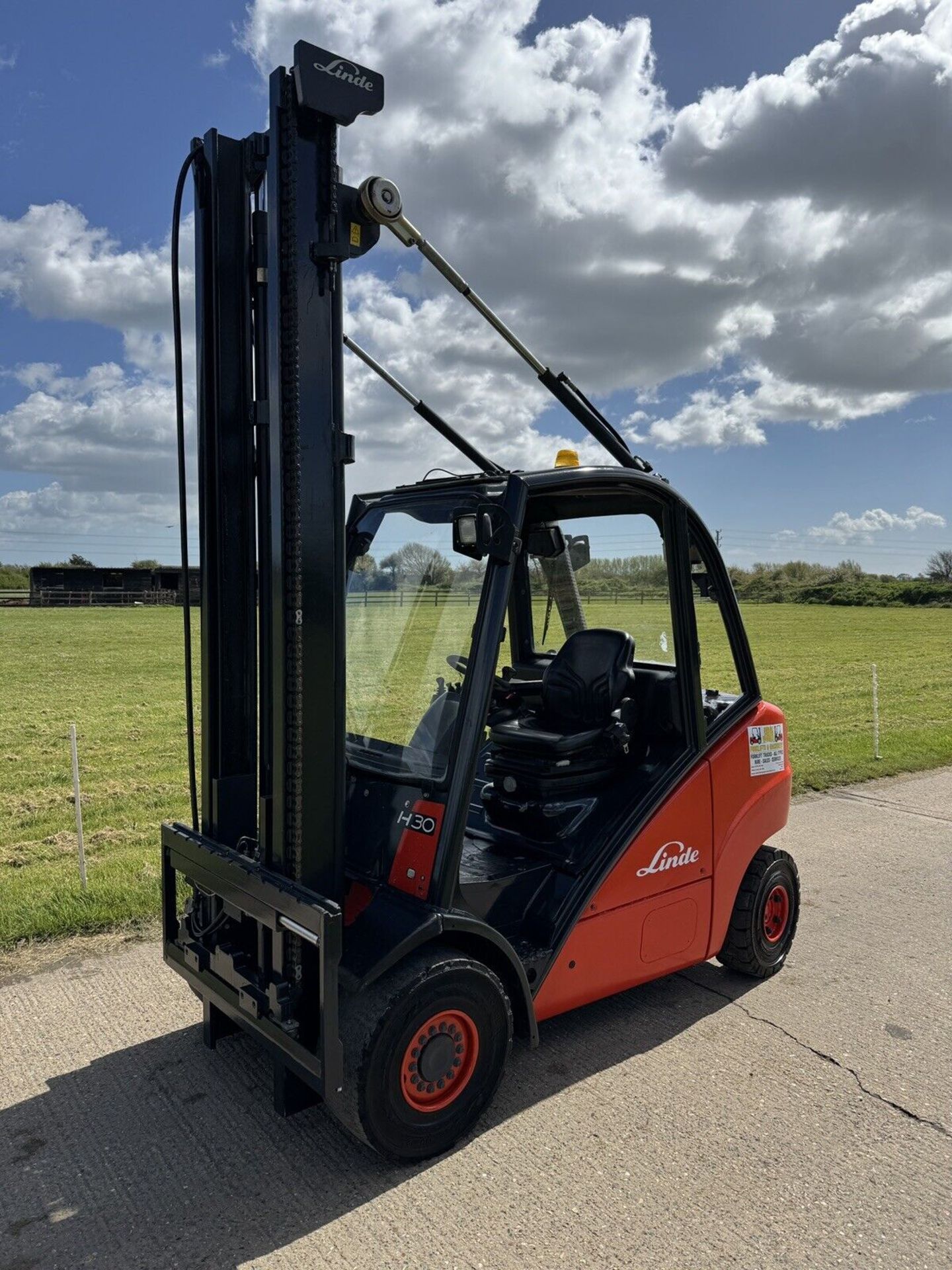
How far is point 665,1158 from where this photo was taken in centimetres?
338

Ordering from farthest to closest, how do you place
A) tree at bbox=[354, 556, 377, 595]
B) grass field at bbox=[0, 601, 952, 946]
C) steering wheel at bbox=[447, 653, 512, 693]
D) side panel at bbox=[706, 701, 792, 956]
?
grass field at bbox=[0, 601, 952, 946]
side panel at bbox=[706, 701, 792, 956]
tree at bbox=[354, 556, 377, 595]
steering wheel at bbox=[447, 653, 512, 693]

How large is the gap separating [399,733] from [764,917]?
7.46 feet

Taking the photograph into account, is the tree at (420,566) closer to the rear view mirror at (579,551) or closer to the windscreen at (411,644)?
the windscreen at (411,644)

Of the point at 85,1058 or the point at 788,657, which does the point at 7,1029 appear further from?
the point at 788,657

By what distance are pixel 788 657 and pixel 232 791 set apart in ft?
79.8

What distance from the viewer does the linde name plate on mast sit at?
124 inches

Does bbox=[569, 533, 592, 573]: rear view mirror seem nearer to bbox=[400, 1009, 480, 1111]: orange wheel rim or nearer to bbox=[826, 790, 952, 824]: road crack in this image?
bbox=[400, 1009, 480, 1111]: orange wheel rim

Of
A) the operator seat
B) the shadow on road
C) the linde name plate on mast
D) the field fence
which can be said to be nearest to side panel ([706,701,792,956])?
the operator seat

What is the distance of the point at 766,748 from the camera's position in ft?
15.8

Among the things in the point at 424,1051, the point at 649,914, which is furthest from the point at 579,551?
the point at 424,1051

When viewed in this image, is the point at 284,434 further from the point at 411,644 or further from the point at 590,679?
the point at 590,679

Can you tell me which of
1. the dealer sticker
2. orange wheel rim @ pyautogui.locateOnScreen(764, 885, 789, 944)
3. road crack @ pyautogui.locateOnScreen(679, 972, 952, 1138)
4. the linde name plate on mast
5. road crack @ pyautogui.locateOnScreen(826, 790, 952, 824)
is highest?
the linde name plate on mast

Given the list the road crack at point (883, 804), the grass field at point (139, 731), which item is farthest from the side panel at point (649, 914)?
the road crack at point (883, 804)

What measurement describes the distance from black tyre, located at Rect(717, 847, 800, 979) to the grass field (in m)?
1.09
